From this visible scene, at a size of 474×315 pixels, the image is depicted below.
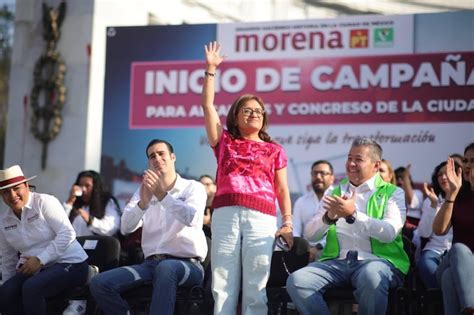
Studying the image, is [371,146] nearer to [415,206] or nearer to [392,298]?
[392,298]

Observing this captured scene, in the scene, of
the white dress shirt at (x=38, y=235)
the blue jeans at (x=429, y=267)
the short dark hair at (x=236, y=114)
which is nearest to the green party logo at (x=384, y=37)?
the blue jeans at (x=429, y=267)

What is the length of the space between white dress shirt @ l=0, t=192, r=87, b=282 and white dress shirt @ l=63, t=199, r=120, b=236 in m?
1.08

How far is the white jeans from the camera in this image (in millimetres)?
4266

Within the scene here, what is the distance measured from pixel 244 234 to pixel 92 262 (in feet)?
5.68

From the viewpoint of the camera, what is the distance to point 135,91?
8094 mm

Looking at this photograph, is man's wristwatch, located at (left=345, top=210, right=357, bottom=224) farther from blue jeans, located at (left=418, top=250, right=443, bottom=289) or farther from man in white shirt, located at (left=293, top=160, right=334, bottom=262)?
man in white shirt, located at (left=293, top=160, right=334, bottom=262)

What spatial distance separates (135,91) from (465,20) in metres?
3.45

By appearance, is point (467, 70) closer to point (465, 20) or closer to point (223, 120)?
point (465, 20)

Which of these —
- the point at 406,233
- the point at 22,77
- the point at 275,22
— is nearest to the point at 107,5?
the point at 22,77

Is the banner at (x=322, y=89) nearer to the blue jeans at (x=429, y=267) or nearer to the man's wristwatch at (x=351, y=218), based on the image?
the blue jeans at (x=429, y=267)

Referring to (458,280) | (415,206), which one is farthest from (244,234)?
(415,206)

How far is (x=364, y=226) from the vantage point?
4504 millimetres

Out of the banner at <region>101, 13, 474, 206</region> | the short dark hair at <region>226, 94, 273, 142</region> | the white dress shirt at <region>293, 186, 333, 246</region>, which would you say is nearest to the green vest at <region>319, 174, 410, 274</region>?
the short dark hair at <region>226, 94, 273, 142</region>

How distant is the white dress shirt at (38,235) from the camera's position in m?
5.25
